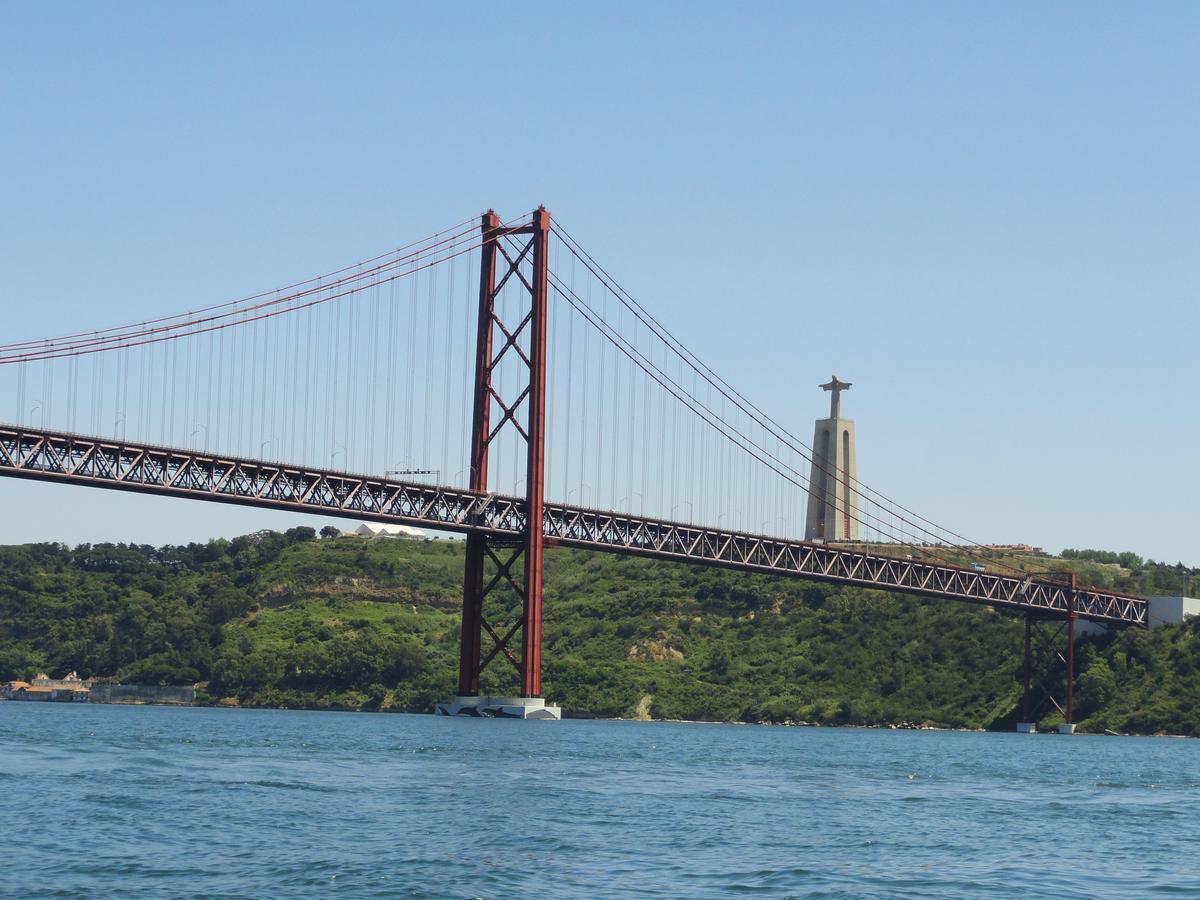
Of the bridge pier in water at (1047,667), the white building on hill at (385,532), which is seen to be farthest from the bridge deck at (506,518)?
the white building on hill at (385,532)

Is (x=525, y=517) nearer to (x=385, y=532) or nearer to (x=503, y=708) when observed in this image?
(x=503, y=708)

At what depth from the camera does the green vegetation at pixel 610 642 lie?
349ft

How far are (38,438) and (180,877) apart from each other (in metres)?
45.1

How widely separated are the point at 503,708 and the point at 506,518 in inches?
354

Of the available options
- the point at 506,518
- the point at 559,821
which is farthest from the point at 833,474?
the point at 559,821

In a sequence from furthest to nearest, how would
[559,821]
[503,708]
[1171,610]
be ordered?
[1171,610] < [503,708] < [559,821]

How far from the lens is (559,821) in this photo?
33062 millimetres

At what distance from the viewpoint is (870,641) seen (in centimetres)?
11519

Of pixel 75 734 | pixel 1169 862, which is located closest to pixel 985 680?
pixel 75 734

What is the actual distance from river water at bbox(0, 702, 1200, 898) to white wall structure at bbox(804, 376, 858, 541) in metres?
68.2

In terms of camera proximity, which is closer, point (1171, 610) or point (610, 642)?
point (1171, 610)

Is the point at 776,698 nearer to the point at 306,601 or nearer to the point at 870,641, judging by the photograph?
the point at 870,641

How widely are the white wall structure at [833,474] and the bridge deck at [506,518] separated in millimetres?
19425

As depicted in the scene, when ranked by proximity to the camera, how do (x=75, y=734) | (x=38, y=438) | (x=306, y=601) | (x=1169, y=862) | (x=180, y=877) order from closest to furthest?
1. (x=180, y=877)
2. (x=1169, y=862)
3. (x=75, y=734)
4. (x=38, y=438)
5. (x=306, y=601)
